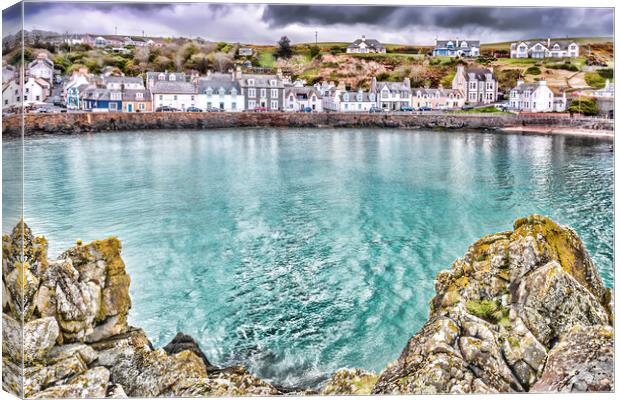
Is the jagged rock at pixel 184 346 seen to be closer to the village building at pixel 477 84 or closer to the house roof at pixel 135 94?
the house roof at pixel 135 94

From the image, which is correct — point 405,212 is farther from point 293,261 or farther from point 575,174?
point 575,174

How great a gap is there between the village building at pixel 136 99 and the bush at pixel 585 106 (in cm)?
503

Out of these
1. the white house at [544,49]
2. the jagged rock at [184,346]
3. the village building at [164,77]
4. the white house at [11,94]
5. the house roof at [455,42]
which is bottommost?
the jagged rock at [184,346]

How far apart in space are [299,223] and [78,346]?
7.56 ft

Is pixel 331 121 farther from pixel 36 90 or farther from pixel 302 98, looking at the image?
pixel 36 90

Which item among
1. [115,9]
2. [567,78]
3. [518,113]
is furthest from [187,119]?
[567,78]

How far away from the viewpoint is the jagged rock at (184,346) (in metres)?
4.66

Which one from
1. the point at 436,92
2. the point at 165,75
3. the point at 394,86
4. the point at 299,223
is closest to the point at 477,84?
the point at 436,92

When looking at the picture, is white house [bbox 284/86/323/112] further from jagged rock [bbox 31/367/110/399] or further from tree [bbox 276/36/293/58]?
jagged rock [bbox 31/367/110/399]

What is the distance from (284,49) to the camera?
5.89 meters

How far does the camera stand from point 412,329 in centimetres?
494

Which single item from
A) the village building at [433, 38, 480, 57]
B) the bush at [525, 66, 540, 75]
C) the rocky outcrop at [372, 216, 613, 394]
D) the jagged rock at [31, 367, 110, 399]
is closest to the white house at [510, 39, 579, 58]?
the bush at [525, 66, 540, 75]

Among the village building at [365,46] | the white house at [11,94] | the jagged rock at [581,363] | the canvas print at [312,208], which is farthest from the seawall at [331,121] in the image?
the jagged rock at [581,363]

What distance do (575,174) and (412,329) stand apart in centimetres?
278
